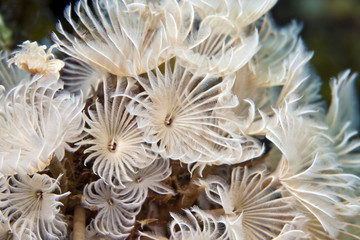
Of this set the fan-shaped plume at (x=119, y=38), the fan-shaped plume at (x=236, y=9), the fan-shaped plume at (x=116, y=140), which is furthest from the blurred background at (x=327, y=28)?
the fan-shaped plume at (x=116, y=140)

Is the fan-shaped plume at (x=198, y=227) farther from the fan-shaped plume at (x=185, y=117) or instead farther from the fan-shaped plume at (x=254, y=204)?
the fan-shaped plume at (x=185, y=117)

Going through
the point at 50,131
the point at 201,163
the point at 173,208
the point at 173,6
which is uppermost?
the point at 173,6

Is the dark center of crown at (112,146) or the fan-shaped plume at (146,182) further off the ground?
the dark center of crown at (112,146)

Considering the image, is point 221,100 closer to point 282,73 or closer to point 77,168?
point 282,73

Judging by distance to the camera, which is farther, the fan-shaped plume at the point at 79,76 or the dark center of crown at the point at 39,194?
the fan-shaped plume at the point at 79,76

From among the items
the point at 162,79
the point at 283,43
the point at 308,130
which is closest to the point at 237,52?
the point at 162,79

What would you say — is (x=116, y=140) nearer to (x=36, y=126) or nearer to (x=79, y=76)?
(x=36, y=126)

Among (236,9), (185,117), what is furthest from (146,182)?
(236,9)

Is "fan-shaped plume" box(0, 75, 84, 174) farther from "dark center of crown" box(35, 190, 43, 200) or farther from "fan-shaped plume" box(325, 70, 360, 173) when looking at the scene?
"fan-shaped plume" box(325, 70, 360, 173)

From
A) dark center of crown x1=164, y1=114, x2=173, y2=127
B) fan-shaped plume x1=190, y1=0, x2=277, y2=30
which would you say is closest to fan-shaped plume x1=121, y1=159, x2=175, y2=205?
dark center of crown x1=164, y1=114, x2=173, y2=127

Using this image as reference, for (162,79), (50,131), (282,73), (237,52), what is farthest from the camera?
(282,73)

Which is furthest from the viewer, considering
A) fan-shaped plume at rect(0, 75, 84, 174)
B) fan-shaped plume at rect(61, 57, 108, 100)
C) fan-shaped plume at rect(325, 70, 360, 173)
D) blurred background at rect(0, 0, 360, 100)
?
blurred background at rect(0, 0, 360, 100)
